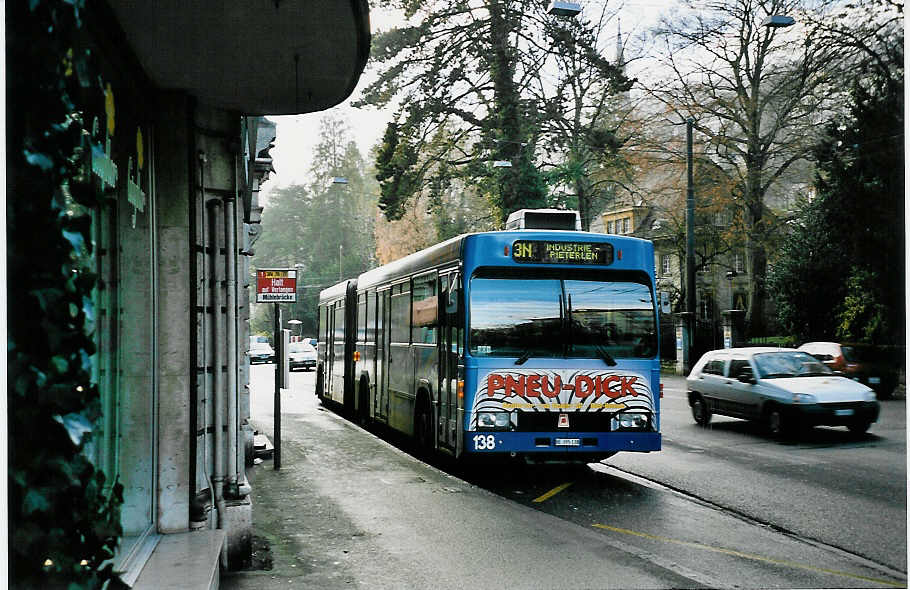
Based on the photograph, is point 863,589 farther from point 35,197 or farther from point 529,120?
point 529,120

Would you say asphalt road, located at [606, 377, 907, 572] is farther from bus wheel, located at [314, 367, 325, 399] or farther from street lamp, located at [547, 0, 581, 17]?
street lamp, located at [547, 0, 581, 17]

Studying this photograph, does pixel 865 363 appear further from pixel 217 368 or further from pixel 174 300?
pixel 174 300

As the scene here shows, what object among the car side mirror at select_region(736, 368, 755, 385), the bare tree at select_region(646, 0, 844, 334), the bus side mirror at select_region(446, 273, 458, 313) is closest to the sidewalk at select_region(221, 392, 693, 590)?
the bus side mirror at select_region(446, 273, 458, 313)

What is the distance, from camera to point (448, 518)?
28.6ft

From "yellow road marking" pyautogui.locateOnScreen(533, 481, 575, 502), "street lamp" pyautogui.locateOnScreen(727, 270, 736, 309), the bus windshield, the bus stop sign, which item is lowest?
"yellow road marking" pyautogui.locateOnScreen(533, 481, 575, 502)

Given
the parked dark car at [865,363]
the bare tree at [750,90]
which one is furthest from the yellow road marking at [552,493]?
the bare tree at [750,90]

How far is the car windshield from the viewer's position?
16.6 meters

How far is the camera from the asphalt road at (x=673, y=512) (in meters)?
7.07

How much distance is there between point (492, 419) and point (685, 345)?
2666cm

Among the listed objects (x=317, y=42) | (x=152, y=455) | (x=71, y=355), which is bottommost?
(x=152, y=455)

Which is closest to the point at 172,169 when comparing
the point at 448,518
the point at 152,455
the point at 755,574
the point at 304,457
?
the point at 152,455

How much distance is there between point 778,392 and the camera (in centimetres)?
1605

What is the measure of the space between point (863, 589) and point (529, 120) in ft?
88.5

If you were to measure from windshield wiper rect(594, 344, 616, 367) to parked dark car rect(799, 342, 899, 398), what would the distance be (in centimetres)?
1217
